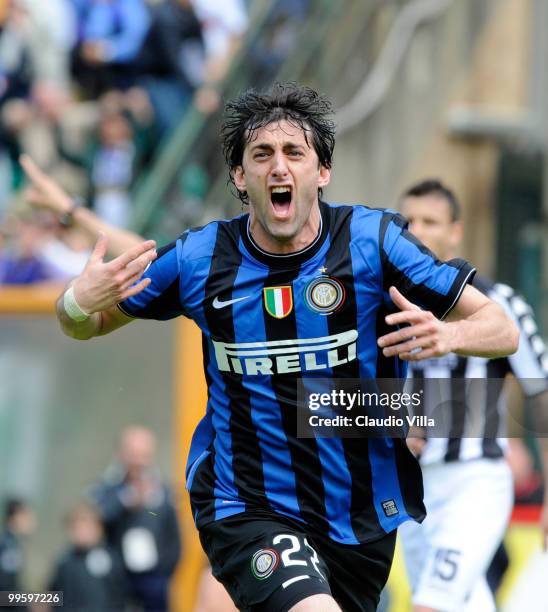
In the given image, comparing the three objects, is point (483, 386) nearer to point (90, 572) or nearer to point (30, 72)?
point (90, 572)

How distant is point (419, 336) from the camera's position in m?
4.66

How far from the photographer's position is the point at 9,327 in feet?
35.0

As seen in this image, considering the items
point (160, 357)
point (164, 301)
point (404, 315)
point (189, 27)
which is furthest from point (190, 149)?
point (404, 315)

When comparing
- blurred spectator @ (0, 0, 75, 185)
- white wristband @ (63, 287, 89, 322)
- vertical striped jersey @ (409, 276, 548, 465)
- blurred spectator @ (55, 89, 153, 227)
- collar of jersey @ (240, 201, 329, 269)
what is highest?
blurred spectator @ (0, 0, 75, 185)

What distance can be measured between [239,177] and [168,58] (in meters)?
7.14

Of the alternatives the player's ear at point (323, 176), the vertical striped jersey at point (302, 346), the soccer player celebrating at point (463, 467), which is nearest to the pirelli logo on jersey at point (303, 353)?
the vertical striped jersey at point (302, 346)

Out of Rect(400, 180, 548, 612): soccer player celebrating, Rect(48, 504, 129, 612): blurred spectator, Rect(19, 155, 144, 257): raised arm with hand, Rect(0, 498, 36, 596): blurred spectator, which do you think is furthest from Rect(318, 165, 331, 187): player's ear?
Rect(0, 498, 36, 596): blurred spectator

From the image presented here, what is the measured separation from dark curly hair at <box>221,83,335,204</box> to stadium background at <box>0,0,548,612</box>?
11.6 ft

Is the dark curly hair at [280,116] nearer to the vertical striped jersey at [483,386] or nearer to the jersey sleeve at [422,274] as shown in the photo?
the jersey sleeve at [422,274]

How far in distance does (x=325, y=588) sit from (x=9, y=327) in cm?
633

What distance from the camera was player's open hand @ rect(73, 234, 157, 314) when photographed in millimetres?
4965

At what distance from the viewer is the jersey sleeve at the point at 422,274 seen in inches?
197

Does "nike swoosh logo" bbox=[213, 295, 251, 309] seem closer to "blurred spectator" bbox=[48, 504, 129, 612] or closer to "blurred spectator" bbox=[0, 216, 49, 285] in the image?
"blurred spectator" bbox=[48, 504, 129, 612]

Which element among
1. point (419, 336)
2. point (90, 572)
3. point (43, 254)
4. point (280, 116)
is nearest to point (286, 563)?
point (419, 336)
